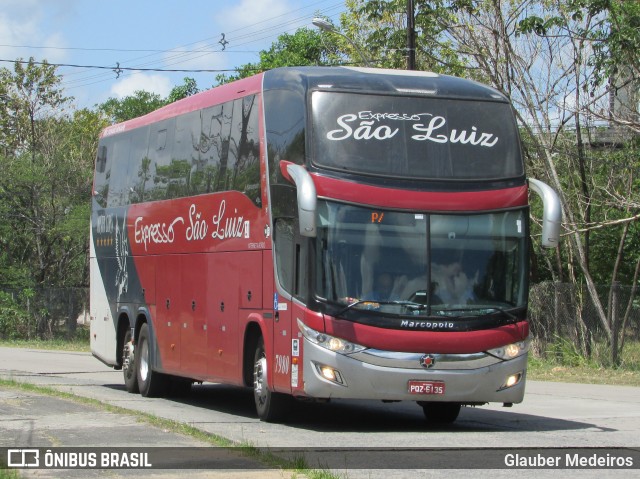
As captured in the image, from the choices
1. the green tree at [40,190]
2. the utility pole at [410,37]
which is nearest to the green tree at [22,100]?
the green tree at [40,190]

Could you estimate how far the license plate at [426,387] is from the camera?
42.7 feet

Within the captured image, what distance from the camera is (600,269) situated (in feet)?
123

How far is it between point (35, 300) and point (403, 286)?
35310mm

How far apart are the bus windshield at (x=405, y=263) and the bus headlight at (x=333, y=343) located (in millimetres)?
397

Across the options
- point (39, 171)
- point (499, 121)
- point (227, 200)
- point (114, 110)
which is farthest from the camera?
point (114, 110)

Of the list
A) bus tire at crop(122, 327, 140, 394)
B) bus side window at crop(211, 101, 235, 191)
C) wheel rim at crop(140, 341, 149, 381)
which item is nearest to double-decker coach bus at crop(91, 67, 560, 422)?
bus side window at crop(211, 101, 235, 191)

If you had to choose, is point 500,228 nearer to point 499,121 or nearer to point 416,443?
point 499,121

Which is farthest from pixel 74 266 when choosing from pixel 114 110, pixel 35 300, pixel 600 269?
pixel 114 110

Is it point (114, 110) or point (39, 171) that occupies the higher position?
point (114, 110)

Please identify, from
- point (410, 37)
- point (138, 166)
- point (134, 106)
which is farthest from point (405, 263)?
point (134, 106)

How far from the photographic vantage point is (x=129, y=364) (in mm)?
20125

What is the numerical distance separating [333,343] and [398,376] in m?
0.82

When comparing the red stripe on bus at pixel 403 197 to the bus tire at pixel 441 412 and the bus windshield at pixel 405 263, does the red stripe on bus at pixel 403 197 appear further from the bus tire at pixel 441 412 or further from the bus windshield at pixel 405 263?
the bus tire at pixel 441 412

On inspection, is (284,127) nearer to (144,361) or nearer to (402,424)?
(402,424)
